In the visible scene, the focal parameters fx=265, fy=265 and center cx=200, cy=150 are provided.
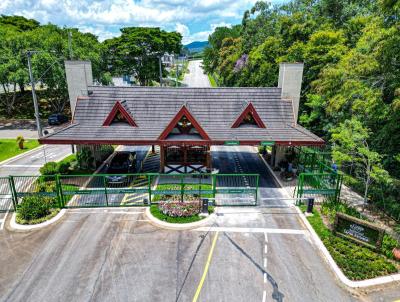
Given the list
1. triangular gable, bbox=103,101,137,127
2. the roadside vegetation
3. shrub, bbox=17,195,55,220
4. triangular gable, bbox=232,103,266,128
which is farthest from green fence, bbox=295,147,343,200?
shrub, bbox=17,195,55,220

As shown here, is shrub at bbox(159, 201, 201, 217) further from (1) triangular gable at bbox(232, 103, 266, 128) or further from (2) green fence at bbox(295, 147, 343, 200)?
(1) triangular gable at bbox(232, 103, 266, 128)

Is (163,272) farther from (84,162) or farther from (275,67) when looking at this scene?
(275,67)

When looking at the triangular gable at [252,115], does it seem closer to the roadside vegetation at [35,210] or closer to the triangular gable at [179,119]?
the triangular gable at [179,119]

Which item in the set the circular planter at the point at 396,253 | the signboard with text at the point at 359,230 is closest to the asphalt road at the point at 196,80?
the signboard with text at the point at 359,230

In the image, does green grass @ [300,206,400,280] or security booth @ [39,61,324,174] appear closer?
green grass @ [300,206,400,280]

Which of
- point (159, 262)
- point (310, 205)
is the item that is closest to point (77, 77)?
point (159, 262)

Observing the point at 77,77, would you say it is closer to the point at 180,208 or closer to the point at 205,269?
the point at 180,208
